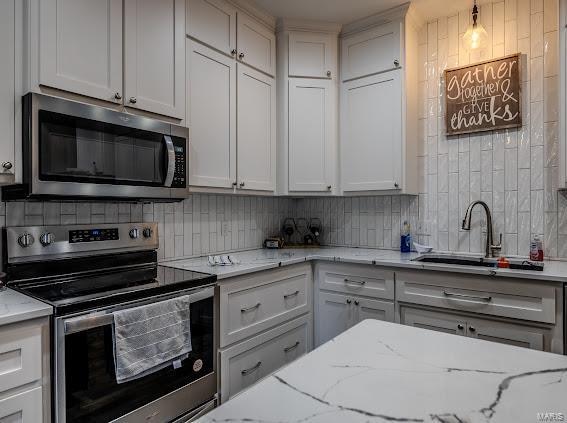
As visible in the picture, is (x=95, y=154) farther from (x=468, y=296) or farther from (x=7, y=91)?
(x=468, y=296)

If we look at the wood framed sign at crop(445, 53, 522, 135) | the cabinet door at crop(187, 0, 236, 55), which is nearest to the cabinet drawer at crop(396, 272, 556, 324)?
the wood framed sign at crop(445, 53, 522, 135)

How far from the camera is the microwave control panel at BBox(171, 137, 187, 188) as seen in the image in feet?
6.39

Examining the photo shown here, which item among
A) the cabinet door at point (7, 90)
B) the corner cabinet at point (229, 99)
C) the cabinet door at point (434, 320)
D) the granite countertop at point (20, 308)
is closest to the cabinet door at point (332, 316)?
the cabinet door at point (434, 320)

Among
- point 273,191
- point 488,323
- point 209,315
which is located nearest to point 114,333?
point 209,315

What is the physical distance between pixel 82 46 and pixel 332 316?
6.84ft

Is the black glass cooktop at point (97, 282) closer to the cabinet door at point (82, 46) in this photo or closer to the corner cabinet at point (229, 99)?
the corner cabinet at point (229, 99)

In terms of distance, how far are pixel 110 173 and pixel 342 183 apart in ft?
5.50

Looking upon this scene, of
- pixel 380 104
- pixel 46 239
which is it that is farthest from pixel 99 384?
pixel 380 104

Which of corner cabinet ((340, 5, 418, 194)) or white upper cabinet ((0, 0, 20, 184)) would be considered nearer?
white upper cabinet ((0, 0, 20, 184))

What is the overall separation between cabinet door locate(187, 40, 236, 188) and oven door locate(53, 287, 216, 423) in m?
0.77

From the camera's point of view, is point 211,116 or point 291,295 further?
point 291,295

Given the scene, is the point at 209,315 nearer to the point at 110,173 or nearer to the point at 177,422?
the point at 177,422

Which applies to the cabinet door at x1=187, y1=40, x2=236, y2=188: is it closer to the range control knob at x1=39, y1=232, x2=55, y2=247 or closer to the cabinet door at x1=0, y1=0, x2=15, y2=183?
the range control knob at x1=39, y1=232, x2=55, y2=247

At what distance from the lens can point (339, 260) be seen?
246 cm
